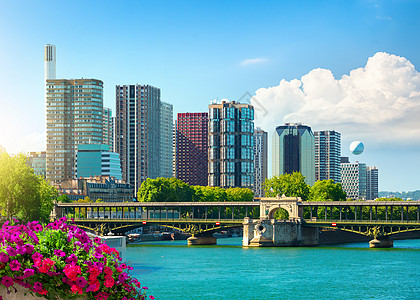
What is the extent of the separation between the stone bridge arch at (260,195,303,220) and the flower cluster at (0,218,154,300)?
101m

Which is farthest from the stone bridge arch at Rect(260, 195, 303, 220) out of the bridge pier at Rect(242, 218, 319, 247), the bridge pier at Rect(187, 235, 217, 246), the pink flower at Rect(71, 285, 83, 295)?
the pink flower at Rect(71, 285, 83, 295)

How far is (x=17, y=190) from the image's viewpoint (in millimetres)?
85250

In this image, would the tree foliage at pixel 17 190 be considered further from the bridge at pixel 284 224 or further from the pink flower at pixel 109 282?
the pink flower at pixel 109 282

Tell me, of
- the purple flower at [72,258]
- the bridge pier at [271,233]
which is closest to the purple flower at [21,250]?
the purple flower at [72,258]

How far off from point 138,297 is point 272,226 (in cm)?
9544

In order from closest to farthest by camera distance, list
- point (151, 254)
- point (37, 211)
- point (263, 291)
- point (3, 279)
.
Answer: point (3, 279) → point (263, 291) → point (37, 211) → point (151, 254)

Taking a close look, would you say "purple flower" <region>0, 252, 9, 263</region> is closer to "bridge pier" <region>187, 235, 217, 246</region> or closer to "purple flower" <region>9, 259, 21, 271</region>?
"purple flower" <region>9, 259, 21, 271</region>

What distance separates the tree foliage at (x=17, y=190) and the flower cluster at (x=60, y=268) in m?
72.8

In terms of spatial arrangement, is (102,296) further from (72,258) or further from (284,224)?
(284,224)

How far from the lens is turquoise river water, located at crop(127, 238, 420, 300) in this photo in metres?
58.6

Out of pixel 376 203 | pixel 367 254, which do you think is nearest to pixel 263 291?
pixel 367 254

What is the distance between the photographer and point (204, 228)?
383 feet

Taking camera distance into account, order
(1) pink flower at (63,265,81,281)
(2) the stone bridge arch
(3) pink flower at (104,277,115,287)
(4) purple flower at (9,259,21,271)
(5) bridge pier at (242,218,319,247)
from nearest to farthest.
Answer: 1. (1) pink flower at (63,265,81,281)
2. (4) purple flower at (9,259,21,271)
3. (3) pink flower at (104,277,115,287)
4. (5) bridge pier at (242,218,319,247)
5. (2) the stone bridge arch

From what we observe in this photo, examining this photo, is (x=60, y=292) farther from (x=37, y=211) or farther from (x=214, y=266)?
(x=37, y=211)
